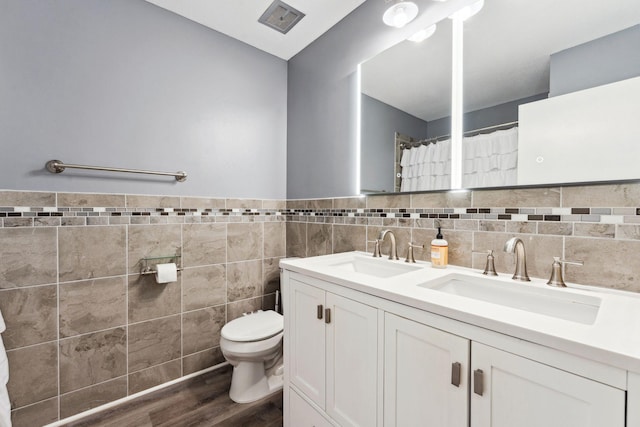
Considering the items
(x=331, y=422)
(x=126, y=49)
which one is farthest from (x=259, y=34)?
(x=331, y=422)

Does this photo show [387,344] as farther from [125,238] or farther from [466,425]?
[125,238]

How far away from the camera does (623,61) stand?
917mm

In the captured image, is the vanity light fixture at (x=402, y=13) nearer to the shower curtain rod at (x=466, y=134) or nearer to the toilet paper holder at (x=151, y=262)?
the shower curtain rod at (x=466, y=134)

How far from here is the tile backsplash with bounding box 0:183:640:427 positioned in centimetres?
100

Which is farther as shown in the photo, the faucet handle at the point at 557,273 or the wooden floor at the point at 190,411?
the wooden floor at the point at 190,411

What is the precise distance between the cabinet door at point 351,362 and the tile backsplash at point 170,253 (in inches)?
23.6

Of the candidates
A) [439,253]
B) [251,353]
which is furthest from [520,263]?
[251,353]

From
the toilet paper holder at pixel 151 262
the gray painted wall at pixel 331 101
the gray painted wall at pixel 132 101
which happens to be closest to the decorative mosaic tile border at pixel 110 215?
the gray painted wall at pixel 132 101

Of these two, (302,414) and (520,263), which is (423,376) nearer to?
(520,263)

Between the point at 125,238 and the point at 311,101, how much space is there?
1.63 metres

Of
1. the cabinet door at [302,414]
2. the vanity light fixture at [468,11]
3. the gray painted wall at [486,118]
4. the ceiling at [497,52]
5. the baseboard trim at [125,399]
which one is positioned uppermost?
the vanity light fixture at [468,11]

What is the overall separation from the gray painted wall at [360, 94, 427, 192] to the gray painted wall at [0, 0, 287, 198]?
915 mm

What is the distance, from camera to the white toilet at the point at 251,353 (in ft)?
5.39

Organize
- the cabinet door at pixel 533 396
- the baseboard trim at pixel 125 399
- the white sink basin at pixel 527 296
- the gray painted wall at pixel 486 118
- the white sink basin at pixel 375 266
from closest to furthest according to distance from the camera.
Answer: the cabinet door at pixel 533 396
the white sink basin at pixel 527 296
the gray painted wall at pixel 486 118
the white sink basin at pixel 375 266
the baseboard trim at pixel 125 399
